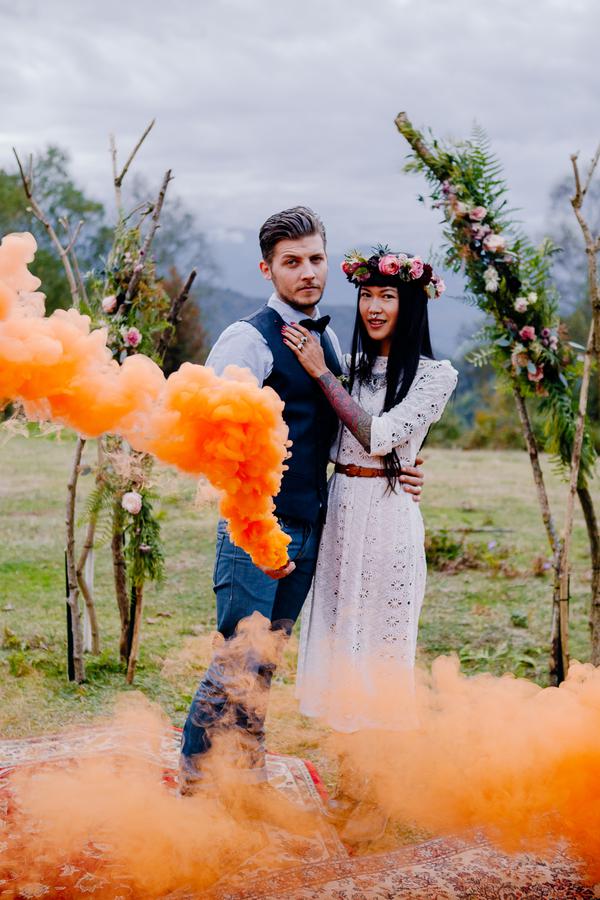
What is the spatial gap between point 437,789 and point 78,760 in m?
1.75

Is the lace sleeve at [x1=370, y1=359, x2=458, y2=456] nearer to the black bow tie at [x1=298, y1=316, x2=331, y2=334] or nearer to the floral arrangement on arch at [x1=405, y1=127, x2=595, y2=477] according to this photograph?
the black bow tie at [x1=298, y1=316, x2=331, y2=334]

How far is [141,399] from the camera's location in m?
2.69

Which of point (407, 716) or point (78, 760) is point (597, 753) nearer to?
point (407, 716)

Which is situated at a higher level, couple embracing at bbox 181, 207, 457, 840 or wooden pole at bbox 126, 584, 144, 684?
couple embracing at bbox 181, 207, 457, 840

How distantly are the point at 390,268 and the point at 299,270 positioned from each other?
374 mm

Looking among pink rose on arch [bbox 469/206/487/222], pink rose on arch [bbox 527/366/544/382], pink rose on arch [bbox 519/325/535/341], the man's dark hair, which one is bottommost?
pink rose on arch [bbox 527/366/544/382]

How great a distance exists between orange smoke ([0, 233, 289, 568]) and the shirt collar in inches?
32.5

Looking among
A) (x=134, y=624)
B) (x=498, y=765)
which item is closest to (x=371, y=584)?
(x=498, y=765)

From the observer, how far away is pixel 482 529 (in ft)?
34.6

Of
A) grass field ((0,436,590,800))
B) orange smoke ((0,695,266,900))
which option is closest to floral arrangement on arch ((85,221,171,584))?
grass field ((0,436,590,800))

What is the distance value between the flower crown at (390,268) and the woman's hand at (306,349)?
40 centimetres

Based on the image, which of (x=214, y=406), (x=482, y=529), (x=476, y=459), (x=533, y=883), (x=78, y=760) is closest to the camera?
(x=214, y=406)

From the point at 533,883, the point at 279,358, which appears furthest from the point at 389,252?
the point at 533,883

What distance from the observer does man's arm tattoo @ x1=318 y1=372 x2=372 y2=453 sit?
3395 millimetres
